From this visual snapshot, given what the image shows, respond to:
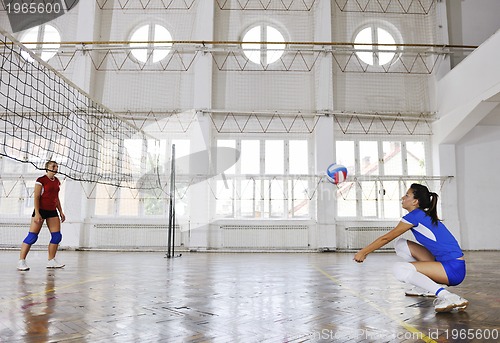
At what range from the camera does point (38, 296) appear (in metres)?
3.20

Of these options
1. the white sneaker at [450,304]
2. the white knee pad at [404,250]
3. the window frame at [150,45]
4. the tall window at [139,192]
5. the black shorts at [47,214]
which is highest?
the window frame at [150,45]

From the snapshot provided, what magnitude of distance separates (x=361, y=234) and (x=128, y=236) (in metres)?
6.70

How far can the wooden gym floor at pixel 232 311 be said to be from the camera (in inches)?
82.5

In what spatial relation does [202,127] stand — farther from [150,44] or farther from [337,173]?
[337,173]

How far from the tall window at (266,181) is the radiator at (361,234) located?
1.35 m

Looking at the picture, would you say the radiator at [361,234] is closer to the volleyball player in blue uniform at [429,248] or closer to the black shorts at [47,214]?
the black shorts at [47,214]

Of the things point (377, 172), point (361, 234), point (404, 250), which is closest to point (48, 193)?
point (404, 250)

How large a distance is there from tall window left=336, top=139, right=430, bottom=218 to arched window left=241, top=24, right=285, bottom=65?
11.1 feet

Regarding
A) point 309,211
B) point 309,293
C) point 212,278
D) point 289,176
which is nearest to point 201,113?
Result: point 289,176

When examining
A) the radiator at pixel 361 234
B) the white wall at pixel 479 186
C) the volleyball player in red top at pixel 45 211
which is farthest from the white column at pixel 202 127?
the white wall at pixel 479 186

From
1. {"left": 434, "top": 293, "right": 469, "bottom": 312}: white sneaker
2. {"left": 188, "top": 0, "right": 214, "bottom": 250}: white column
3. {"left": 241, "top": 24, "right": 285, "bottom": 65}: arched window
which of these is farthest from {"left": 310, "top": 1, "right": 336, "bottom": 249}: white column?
{"left": 434, "top": 293, "right": 469, "bottom": 312}: white sneaker

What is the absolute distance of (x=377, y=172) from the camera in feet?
36.9

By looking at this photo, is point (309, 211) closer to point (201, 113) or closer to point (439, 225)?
point (201, 113)

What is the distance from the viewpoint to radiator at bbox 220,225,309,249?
10.6 meters
